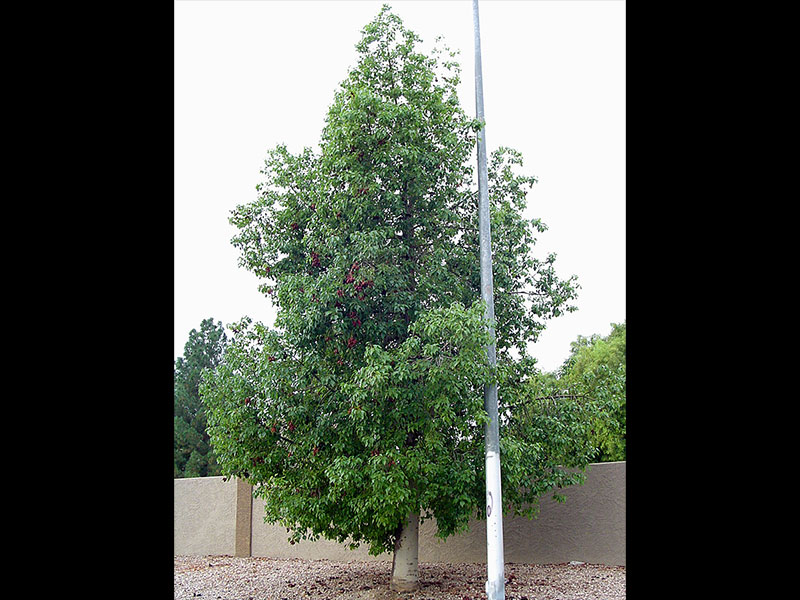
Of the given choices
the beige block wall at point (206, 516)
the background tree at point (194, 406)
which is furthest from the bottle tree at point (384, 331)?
the background tree at point (194, 406)

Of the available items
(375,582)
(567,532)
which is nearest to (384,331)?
(375,582)

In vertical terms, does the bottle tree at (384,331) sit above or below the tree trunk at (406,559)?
above

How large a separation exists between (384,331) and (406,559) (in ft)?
8.31

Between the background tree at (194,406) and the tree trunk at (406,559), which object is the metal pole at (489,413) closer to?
the tree trunk at (406,559)

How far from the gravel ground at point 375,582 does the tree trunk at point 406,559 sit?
0.12 meters

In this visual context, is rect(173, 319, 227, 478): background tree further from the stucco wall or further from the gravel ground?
the stucco wall

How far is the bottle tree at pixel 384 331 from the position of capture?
7.11m

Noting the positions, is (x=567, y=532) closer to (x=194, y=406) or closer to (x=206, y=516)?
(x=206, y=516)

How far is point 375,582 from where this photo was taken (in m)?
9.05

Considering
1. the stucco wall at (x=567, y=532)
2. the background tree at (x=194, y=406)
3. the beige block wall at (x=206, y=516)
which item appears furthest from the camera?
the background tree at (x=194, y=406)
